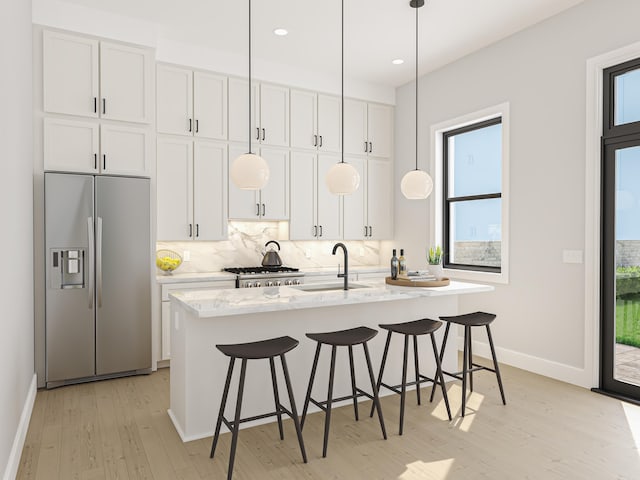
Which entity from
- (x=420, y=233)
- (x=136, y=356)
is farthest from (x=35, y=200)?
(x=420, y=233)

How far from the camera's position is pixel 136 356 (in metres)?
4.12

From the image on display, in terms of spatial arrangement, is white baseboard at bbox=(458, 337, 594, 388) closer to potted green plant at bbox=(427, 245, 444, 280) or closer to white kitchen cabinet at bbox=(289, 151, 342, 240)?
potted green plant at bbox=(427, 245, 444, 280)

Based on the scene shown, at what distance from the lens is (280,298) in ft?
9.92

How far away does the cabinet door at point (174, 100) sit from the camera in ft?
15.2

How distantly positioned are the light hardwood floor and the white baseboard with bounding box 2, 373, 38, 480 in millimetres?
58

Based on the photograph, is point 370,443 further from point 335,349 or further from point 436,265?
point 436,265

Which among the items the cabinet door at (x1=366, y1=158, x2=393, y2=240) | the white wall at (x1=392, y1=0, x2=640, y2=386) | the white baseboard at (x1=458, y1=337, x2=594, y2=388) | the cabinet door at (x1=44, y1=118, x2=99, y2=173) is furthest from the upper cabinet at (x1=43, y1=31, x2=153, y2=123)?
the white baseboard at (x1=458, y1=337, x2=594, y2=388)

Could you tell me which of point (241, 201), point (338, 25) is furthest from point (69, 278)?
point (338, 25)

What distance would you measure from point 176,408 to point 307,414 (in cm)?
90

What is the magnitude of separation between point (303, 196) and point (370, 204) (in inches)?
38.5

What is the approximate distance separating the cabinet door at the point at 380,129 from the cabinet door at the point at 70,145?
328 cm

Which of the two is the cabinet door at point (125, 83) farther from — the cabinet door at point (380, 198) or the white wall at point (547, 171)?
the white wall at point (547, 171)

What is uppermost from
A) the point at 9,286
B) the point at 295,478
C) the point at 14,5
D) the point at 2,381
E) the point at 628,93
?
the point at 14,5

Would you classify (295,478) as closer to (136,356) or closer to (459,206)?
(136,356)
